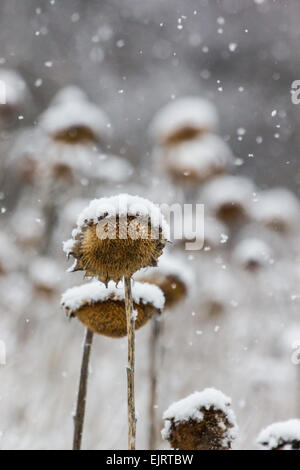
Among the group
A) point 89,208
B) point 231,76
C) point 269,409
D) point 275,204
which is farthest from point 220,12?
point 89,208

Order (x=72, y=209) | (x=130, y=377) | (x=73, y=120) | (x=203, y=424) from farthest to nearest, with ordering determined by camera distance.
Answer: (x=72, y=209) < (x=73, y=120) < (x=203, y=424) < (x=130, y=377)

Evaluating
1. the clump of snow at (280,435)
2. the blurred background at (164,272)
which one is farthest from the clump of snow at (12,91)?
the clump of snow at (280,435)

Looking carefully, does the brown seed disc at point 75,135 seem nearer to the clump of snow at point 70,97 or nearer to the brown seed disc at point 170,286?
the clump of snow at point 70,97

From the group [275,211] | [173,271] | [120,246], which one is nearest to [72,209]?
[275,211]

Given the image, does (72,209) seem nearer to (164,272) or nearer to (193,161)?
(193,161)

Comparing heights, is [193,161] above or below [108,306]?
above

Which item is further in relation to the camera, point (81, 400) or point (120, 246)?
point (81, 400)
